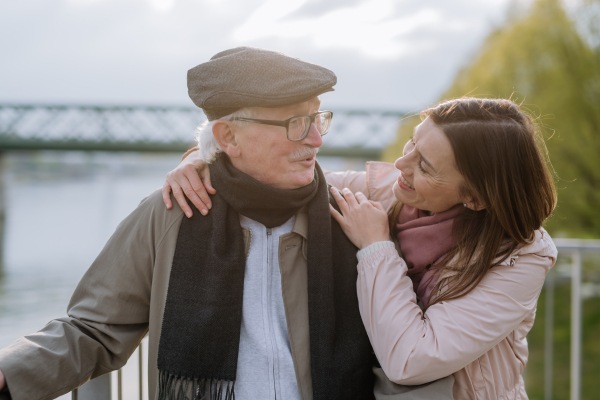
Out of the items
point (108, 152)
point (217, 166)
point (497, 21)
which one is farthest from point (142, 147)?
point (217, 166)

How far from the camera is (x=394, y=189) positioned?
1.89 metres

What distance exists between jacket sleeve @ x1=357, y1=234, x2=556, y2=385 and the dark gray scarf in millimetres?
141

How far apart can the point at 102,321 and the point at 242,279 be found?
0.49m

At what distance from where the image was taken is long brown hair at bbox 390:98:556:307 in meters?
1.62

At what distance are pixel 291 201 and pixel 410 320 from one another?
0.59 metres

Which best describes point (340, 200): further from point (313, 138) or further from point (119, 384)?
point (119, 384)

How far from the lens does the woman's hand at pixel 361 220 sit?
5.91ft

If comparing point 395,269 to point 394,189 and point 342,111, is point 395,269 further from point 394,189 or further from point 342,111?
point 342,111

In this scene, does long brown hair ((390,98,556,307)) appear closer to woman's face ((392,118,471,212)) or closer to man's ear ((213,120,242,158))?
woman's face ((392,118,471,212))

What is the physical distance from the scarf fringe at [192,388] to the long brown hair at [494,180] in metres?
0.77

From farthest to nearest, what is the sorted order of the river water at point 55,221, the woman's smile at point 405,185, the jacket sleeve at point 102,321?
1. the river water at point 55,221
2. the woman's smile at point 405,185
3. the jacket sleeve at point 102,321

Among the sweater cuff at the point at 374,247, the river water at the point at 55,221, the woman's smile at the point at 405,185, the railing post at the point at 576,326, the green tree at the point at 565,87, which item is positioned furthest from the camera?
the river water at the point at 55,221

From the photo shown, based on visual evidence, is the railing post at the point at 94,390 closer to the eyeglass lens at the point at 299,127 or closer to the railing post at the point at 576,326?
the eyeglass lens at the point at 299,127

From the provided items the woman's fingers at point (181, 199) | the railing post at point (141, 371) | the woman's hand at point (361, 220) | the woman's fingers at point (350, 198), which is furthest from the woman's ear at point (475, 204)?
the railing post at point (141, 371)
